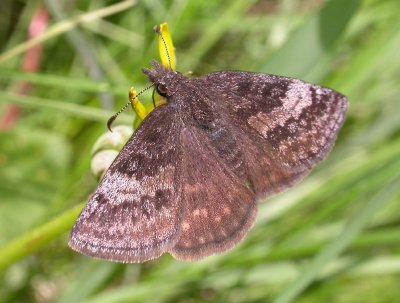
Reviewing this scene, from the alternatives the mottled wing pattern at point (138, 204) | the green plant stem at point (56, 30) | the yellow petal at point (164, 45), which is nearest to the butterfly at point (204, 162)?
the mottled wing pattern at point (138, 204)

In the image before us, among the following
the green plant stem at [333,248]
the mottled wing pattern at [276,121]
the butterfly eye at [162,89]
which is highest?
the butterfly eye at [162,89]

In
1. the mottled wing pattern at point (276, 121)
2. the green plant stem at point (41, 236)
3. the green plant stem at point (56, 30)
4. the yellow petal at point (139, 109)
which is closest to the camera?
the green plant stem at point (41, 236)

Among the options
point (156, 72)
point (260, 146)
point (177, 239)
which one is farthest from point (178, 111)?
point (177, 239)

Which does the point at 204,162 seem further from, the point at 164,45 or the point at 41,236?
the point at 41,236

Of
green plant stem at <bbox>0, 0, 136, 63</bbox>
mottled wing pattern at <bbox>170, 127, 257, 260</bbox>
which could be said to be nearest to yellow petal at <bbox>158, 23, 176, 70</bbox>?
mottled wing pattern at <bbox>170, 127, 257, 260</bbox>

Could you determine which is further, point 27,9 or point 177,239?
point 27,9

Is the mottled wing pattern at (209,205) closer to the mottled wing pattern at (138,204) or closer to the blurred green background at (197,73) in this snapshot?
the mottled wing pattern at (138,204)

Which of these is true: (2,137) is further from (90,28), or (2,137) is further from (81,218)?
(81,218)
